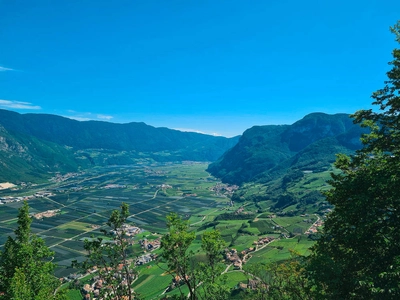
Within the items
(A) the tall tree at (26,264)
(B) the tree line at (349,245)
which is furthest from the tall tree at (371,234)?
(A) the tall tree at (26,264)

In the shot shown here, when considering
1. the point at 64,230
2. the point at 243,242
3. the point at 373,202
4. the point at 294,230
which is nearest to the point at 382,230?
the point at 373,202

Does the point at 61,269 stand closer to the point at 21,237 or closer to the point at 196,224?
the point at 196,224

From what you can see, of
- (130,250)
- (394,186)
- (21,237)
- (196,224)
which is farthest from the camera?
(196,224)

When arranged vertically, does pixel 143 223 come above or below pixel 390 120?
below

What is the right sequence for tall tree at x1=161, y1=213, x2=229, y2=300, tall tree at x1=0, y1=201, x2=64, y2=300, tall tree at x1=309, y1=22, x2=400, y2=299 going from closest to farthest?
tall tree at x1=309, y1=22, x2=400, y2=299 < tall tree at x1=161, y1=213, x2=229, y2=300 < tall tree at x1=0, y1=201, x2=64, y2=300

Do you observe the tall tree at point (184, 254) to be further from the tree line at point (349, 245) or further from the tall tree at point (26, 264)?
the tall tree at point (26, 264)

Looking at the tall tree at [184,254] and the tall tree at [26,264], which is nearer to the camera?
the tall tree at [184,254]

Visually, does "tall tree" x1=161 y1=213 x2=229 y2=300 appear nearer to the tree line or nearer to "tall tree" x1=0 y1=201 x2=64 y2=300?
the tree line

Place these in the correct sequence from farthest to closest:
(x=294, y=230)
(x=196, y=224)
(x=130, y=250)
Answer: (x=196, y=224) → (x=294, y=230) → (x=130, y=250)

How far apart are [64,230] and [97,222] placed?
2311 centimetres

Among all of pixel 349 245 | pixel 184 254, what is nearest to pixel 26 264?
pixel 184 254

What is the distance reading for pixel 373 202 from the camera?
17.5 metres

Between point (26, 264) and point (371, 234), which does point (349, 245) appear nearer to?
point (371, 234)

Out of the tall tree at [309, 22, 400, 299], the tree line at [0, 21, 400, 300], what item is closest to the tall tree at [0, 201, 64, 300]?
the tree line at [0, 21, 400, 300]
